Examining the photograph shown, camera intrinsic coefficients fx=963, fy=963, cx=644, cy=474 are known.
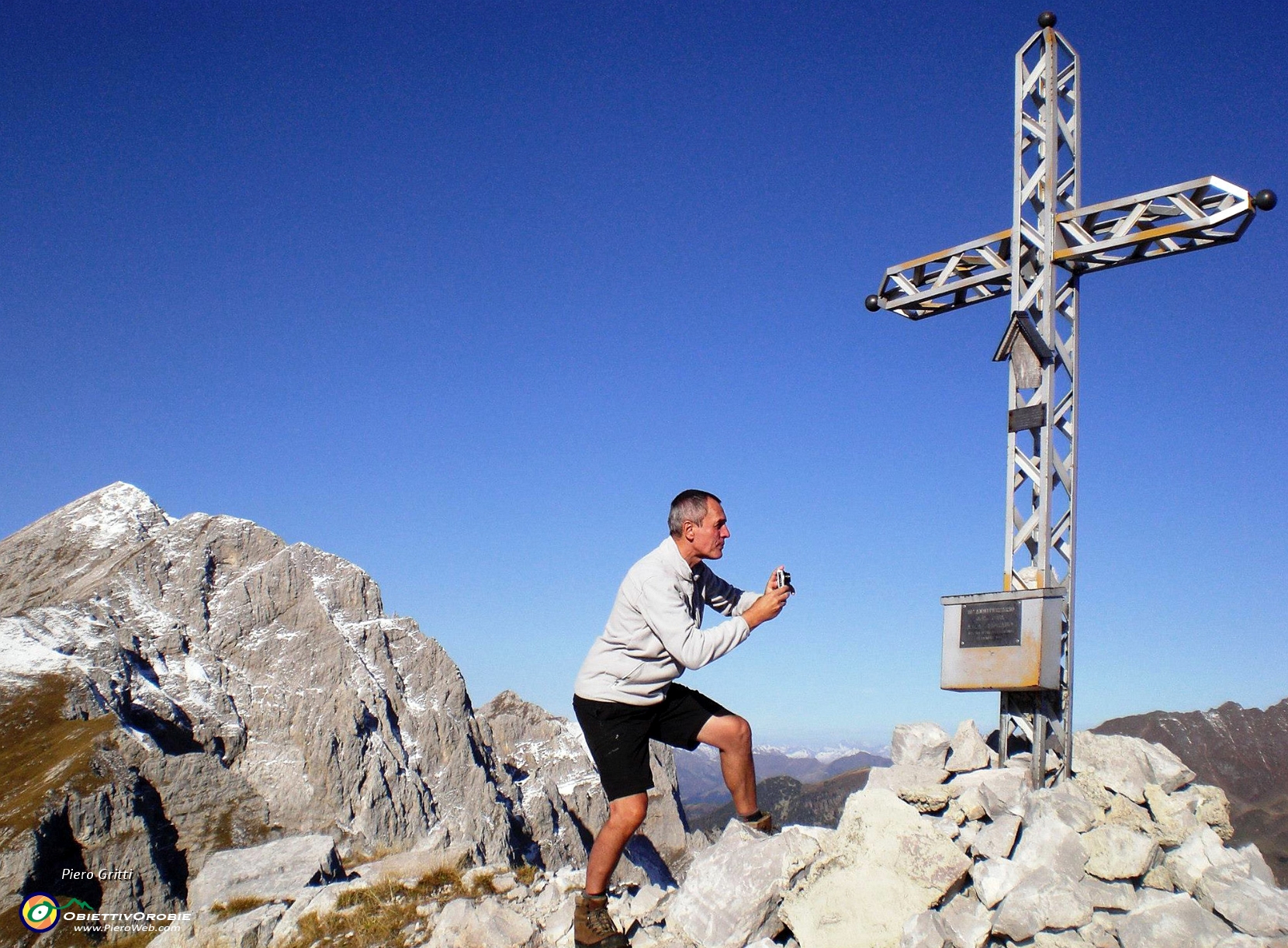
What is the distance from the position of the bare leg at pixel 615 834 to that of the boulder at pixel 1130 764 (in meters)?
4.51

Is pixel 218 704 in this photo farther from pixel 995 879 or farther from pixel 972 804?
pixel 995 879

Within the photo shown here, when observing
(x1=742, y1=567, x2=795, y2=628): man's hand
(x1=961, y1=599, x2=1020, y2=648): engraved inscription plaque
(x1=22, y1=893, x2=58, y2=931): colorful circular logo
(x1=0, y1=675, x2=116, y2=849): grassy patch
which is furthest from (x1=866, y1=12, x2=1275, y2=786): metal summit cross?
(x1=0, y1=675, x2=116, y2=849): grassy patch

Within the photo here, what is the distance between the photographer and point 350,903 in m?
9.51

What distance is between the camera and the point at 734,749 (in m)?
7.67

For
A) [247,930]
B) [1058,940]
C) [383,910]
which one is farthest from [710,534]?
[247,930]

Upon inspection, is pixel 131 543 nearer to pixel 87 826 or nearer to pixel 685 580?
pixel 87 826

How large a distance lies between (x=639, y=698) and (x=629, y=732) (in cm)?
27

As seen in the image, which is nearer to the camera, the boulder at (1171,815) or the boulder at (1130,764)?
the boulder at (1171,815)

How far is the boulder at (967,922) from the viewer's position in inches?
269

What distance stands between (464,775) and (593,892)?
16060 cm

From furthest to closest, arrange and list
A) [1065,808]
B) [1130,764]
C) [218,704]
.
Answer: [218,704] → [1130,764] → [1065,808]

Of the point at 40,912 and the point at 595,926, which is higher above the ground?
the point at 595,926

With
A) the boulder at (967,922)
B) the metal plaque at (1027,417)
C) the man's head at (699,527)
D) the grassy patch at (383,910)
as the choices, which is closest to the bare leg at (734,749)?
the man's head at (699,527)

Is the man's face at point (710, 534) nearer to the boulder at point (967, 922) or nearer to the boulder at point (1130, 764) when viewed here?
the boulder at point (967, 922)
